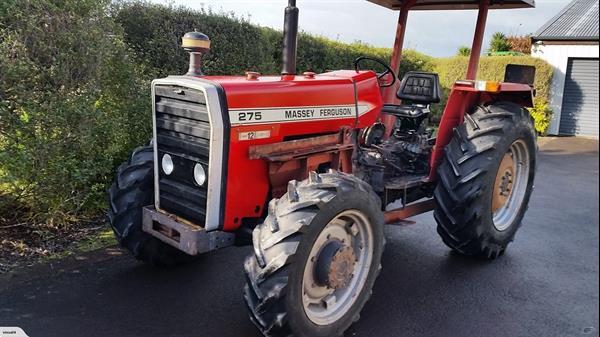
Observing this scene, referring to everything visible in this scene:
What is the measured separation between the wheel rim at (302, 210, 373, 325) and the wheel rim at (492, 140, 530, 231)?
1687 mm

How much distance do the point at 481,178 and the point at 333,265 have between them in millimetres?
1599

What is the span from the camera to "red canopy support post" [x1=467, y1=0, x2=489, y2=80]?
4773 mm

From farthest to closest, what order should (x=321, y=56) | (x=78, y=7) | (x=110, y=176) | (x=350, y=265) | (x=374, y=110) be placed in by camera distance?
1. (x=321, y=56)
2. (x=110, y=176)
3. (x=78, y=7)
4. (x=374, y=110)
5. (x=350, y=265)

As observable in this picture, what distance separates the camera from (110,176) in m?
5.34

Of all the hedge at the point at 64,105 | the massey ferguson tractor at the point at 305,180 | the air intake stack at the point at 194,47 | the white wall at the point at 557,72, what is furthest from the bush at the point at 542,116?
the air intake stack at the point at 194,47

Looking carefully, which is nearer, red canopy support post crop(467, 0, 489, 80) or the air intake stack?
the air intake stack

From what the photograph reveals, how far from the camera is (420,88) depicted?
4.94 metres

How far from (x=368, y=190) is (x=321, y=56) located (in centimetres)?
829

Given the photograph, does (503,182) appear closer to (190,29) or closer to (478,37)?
(478,37)

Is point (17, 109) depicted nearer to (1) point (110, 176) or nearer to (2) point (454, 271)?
(1) point (110, 176)

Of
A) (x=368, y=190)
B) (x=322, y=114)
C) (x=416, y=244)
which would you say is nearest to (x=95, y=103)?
(x=322, y=114)

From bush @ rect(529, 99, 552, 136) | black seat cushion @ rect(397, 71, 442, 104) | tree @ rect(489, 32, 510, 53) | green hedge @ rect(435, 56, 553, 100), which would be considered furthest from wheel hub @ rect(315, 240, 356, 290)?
tree @ rect(489, 32, 510, 53)

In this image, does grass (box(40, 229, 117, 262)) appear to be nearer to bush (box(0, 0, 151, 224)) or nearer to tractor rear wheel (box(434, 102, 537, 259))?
bush (box(0, 0, 151, 224))

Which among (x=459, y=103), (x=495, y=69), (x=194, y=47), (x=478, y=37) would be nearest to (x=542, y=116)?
(x=495, y=69)
